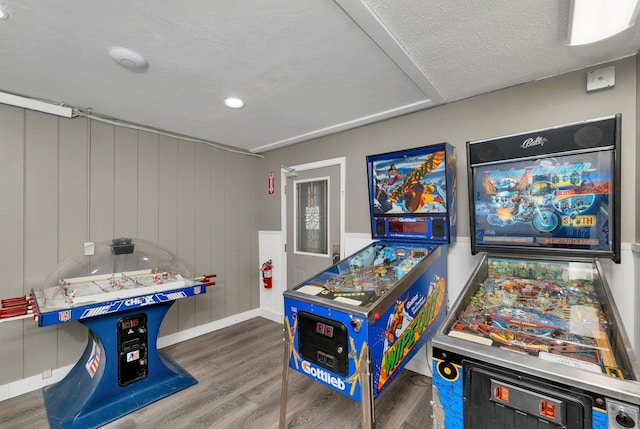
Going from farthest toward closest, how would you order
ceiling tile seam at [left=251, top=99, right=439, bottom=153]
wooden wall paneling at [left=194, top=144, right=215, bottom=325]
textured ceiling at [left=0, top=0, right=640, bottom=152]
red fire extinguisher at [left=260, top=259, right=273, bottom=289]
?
red fire extinguisher at [left=260, top=259, right=273, bottom=289], wooden wall paneling at [left=194, top=144, right=215, bottom=325], ceiling tile seam at [left=251, top=99, right=439, bottom=153], textured ceiling at [left=0, top=0, right=640, bottom=152]

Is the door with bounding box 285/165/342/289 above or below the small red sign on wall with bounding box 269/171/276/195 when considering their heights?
below

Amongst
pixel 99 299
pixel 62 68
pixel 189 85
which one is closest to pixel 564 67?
pixel 189 85

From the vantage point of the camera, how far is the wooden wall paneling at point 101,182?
267cm

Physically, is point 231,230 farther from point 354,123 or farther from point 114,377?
point 354,123

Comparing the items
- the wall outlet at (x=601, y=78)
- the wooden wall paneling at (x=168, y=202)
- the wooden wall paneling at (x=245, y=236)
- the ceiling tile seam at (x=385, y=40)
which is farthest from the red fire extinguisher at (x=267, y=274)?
the wall outlet at (x=601, y=78)

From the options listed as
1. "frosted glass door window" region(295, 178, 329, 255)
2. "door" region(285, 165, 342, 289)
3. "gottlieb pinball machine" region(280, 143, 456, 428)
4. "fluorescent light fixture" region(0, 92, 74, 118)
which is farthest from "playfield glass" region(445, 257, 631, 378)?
"fluorescent light fixture" region(0, 92, 74, 118)

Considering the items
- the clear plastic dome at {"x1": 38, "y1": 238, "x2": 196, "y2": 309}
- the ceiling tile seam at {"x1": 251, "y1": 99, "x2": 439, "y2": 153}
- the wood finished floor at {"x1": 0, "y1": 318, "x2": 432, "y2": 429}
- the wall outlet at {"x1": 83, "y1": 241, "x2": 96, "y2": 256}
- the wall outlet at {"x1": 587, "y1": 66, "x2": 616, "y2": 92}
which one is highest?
the ceiling tile seam at {"x1": 251, "y1": 99, "x2": 439, "y2": 153}

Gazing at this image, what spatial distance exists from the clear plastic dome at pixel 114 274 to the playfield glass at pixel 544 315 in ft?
7.57

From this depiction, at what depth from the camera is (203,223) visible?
3.49 metres

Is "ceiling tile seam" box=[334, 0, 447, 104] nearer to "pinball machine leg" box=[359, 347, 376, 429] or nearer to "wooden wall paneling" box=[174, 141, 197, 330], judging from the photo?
"pinball machine leg" box=[359, 347, 376, 429]

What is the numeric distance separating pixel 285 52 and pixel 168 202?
2.30 m

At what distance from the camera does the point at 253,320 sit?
387cm

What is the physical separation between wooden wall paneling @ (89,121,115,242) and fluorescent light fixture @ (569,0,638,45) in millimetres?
3586

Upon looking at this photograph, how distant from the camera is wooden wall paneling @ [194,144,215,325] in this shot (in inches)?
134
